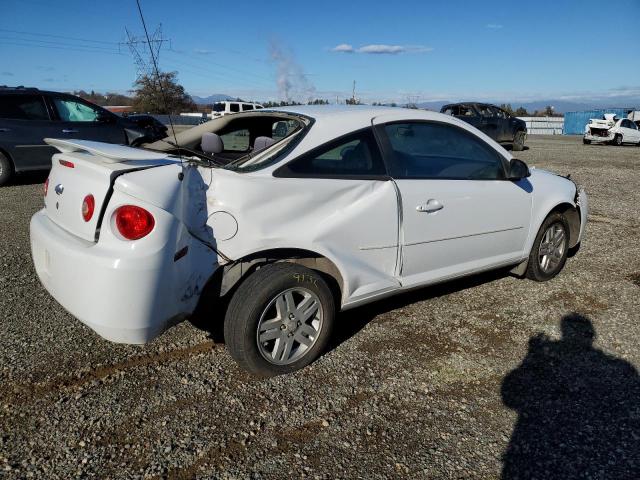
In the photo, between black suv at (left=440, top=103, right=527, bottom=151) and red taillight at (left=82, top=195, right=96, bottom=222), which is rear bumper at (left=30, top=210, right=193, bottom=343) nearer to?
red taillight at (left=82, top=195, right=96, bottom=222)

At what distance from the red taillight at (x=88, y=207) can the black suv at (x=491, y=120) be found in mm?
16007

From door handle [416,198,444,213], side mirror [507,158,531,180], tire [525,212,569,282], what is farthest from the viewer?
tire [525,212,569,282]

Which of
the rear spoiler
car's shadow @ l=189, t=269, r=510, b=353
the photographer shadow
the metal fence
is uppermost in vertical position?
the rear spoiler

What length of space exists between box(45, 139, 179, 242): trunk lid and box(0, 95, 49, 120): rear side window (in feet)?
23.2

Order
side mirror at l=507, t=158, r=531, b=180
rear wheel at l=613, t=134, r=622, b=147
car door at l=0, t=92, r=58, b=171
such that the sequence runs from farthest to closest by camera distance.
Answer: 1. rear wheel at l=613, t=134, r=622, b=147
2. car door at l=0, t=92, r=58, b=171
3. side mirror at l=507, t=158, r=531, b=180

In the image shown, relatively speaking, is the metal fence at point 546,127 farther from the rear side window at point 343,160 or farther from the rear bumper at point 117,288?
the rear bumper at point 117,288

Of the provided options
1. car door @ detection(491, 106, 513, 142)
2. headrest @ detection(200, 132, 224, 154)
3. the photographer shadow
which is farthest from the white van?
the photographer shadow

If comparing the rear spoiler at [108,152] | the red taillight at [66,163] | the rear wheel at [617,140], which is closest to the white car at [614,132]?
the rear wheel at [617,140]

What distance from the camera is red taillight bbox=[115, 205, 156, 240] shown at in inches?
96.0

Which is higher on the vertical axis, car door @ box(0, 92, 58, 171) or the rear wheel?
car door @ box(0, 92, 58, 171)

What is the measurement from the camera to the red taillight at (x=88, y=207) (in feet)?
8.51

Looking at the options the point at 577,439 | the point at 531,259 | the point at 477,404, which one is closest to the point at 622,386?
the point at 577,439

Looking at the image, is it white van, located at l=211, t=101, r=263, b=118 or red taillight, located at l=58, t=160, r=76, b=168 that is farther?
white van, located at l=211, t=101, r=263, b=118

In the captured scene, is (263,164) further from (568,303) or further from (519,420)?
A: (568,303)
